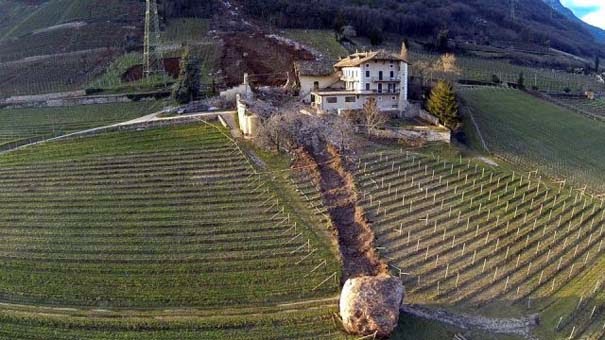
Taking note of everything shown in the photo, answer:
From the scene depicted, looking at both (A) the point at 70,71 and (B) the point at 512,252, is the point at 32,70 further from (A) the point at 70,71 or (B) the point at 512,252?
(B) the point at 512,252

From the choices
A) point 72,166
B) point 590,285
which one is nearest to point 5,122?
point 72,166

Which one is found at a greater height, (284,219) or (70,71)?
(70,71)

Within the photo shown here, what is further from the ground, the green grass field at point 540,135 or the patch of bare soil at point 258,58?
the patch of bare soil at point 258,58

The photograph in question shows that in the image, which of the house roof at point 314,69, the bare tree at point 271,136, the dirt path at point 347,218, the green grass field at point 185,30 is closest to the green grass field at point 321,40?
the green grass field at point 185,30

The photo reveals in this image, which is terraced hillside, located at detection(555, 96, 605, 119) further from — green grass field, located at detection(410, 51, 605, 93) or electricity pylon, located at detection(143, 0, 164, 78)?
electricity pylon, located at detection(143, 0, 164, 78)

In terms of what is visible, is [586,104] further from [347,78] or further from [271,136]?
[271,136]

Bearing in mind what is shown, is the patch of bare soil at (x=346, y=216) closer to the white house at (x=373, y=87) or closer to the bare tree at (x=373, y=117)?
the bare tree at (x=373, y=117)
